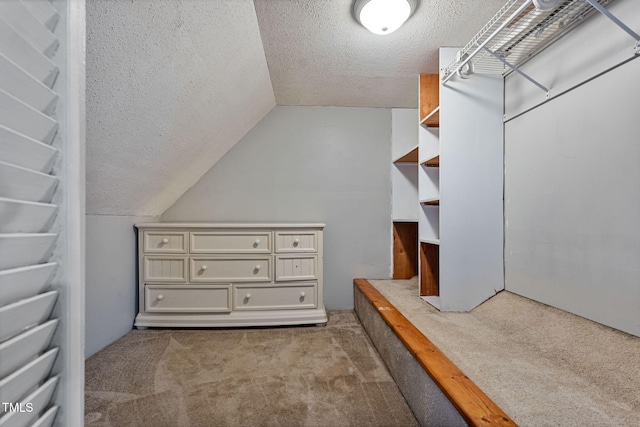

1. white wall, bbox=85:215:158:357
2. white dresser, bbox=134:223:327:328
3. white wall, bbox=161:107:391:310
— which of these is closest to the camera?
white wall, bbox=85:215:158:357

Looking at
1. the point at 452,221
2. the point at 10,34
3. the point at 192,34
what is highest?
the point at 192,34

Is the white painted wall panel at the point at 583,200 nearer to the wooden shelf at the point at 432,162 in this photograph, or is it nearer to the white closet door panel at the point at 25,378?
the wooden shelf at the point at 432,162

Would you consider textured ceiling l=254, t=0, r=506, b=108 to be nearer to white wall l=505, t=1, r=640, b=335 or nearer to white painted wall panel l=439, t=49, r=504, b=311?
white painted wall panel l=439, t=49, r=504, b=311

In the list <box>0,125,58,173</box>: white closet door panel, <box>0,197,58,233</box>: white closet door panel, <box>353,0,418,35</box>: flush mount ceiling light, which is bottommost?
<box>0,197,58,233</box>: white closet door panel

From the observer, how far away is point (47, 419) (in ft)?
1.33

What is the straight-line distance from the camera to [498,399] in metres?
0.81

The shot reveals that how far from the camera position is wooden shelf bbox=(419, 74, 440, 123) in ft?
5.91

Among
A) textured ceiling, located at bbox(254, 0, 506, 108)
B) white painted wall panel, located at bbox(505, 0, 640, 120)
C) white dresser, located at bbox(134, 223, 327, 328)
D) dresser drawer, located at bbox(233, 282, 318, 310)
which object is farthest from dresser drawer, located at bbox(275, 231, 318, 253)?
white painted wall panel, located at bbox(505, 0, 640, 120)

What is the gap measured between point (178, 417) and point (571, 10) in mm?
2187

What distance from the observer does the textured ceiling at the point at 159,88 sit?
3.23 feet

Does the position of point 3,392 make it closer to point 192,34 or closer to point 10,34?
point 10,34

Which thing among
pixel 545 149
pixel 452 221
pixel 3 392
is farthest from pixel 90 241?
pixel 545 149

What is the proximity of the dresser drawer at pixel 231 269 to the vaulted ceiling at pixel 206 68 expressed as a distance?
0.59 m

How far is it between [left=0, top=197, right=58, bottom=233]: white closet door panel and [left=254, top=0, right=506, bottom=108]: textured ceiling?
50.9 inches
